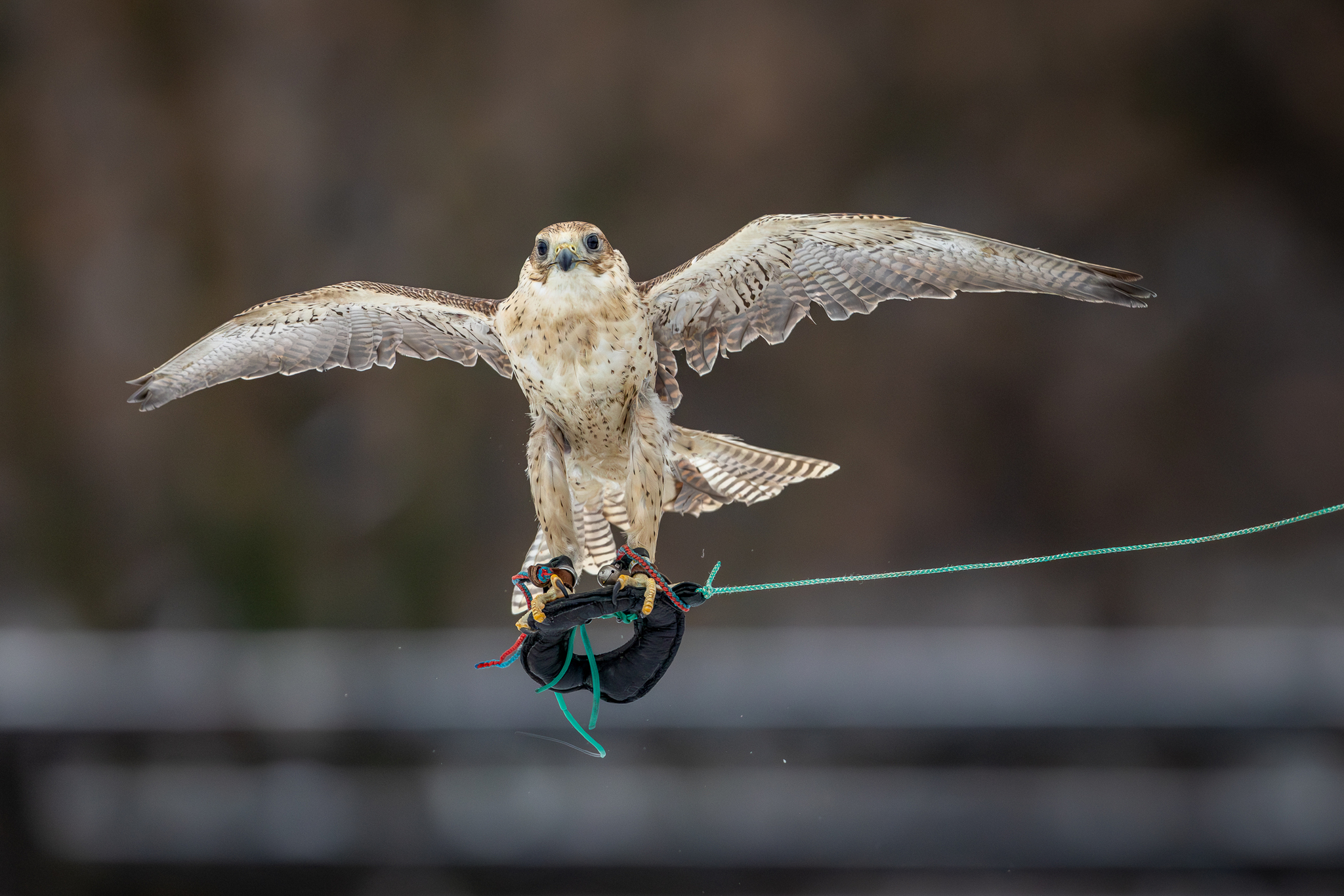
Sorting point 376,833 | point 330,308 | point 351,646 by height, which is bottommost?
point 376,833

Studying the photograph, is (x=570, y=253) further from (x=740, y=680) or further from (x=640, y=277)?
(x=740, y=680)

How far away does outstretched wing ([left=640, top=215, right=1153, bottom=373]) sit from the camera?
1.05m

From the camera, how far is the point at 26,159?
2.93 m

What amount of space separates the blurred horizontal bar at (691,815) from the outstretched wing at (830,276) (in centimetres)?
197

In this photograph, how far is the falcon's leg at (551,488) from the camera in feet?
3.47

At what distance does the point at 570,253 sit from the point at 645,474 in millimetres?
252

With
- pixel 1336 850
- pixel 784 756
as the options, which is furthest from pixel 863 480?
pixel 1336 850

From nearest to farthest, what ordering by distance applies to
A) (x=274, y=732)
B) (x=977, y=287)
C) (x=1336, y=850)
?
(x=977, y=287) → (x=1336, y=850) → (x=274, y=732)

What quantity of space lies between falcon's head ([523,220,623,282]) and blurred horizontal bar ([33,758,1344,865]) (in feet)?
7.11

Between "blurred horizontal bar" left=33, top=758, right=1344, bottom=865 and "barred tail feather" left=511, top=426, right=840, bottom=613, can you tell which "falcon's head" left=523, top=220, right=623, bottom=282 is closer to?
"barred tail feather" left=511, top=426, right=840, bottom=613

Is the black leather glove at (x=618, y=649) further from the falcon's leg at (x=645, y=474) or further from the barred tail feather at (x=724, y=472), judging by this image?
the barred tail feather at (x=724, y=472)

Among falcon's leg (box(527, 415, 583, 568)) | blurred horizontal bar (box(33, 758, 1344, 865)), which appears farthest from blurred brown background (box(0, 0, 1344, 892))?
falcon's leg (box(527, 415, 583, 568))

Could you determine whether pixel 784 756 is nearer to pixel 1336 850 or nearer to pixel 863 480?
pixel 863 480

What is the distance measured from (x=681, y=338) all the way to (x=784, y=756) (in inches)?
78.5
